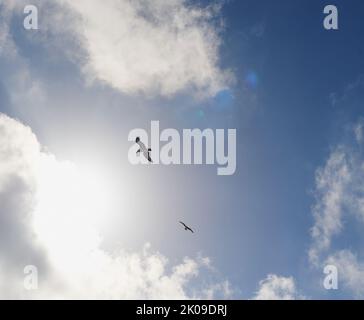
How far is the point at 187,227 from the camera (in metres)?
58.8
